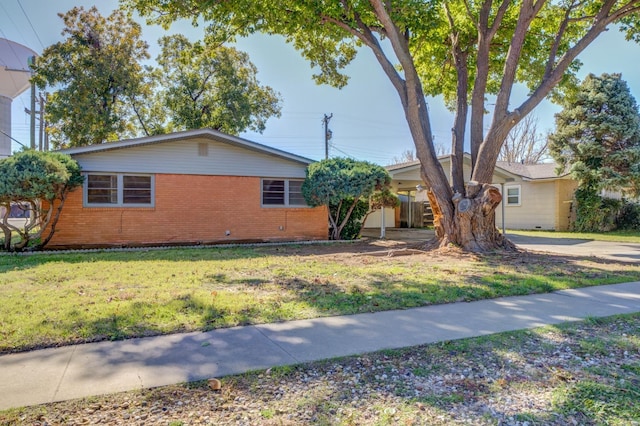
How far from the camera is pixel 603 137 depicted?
19.2 m

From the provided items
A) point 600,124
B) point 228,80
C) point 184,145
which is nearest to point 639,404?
point 184,145

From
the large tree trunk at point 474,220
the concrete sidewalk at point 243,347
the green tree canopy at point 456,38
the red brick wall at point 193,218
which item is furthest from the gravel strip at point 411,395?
the red brick wall at point 193,218

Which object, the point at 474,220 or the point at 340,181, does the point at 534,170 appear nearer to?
the point at 474,220

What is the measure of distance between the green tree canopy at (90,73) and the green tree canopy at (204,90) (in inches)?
103

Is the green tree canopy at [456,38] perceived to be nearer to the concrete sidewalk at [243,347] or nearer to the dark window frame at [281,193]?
the dark window frame at [281,193]

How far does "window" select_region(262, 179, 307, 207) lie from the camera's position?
1429cm

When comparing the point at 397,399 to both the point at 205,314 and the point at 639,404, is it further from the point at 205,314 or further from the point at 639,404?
the point at 205,314

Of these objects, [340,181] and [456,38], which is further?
[340,181]

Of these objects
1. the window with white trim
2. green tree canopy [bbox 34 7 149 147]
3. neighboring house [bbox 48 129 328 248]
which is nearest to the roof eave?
neighboring house [bbox 48 129 328 248]

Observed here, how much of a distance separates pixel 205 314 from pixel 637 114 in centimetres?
2293

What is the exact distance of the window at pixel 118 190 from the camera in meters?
12.3

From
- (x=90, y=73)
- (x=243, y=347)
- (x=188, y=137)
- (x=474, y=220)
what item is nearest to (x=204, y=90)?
(x=90, y=73)

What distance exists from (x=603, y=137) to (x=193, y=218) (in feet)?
64.2

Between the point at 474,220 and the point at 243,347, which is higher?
the point at 474,220
